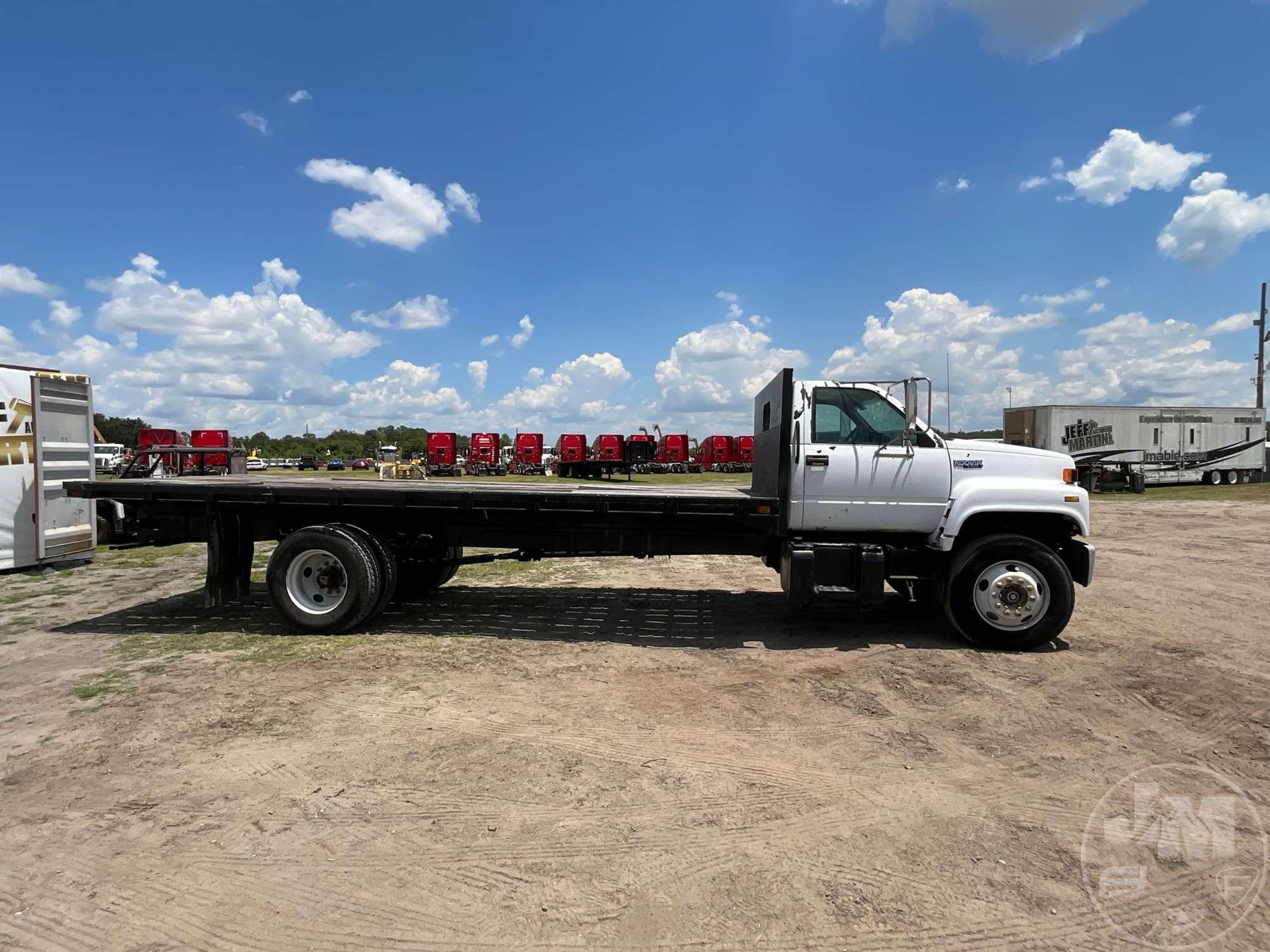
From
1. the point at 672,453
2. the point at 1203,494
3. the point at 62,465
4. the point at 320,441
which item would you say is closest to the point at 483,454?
the point at 672,453

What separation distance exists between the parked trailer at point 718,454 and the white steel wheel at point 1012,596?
4004 cm

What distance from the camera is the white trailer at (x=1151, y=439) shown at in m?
27.1

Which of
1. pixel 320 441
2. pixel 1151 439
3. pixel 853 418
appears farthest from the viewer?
pixel 320 441

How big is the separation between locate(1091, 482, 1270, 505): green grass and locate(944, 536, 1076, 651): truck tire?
21.6m

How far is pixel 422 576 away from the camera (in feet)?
27.1

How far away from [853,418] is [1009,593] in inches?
84.0

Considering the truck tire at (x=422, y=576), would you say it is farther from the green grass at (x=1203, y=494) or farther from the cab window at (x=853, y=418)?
the green grass at (x=1203, y=494)

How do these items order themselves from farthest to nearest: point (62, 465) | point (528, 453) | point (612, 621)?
point (528, 453)
point (62, 465)
point (612, 621)

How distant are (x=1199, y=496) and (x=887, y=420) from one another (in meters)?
25.8

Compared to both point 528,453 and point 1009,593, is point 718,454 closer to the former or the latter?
point 528,453

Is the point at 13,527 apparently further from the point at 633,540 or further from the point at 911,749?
the point at 911,749

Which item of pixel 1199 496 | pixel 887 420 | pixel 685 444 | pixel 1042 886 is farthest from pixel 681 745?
pixel 685 444

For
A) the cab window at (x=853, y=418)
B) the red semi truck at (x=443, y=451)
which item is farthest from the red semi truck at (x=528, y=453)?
the cab window at (x=853, y=418)

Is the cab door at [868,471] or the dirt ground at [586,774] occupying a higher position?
the cab door at [868,471]
